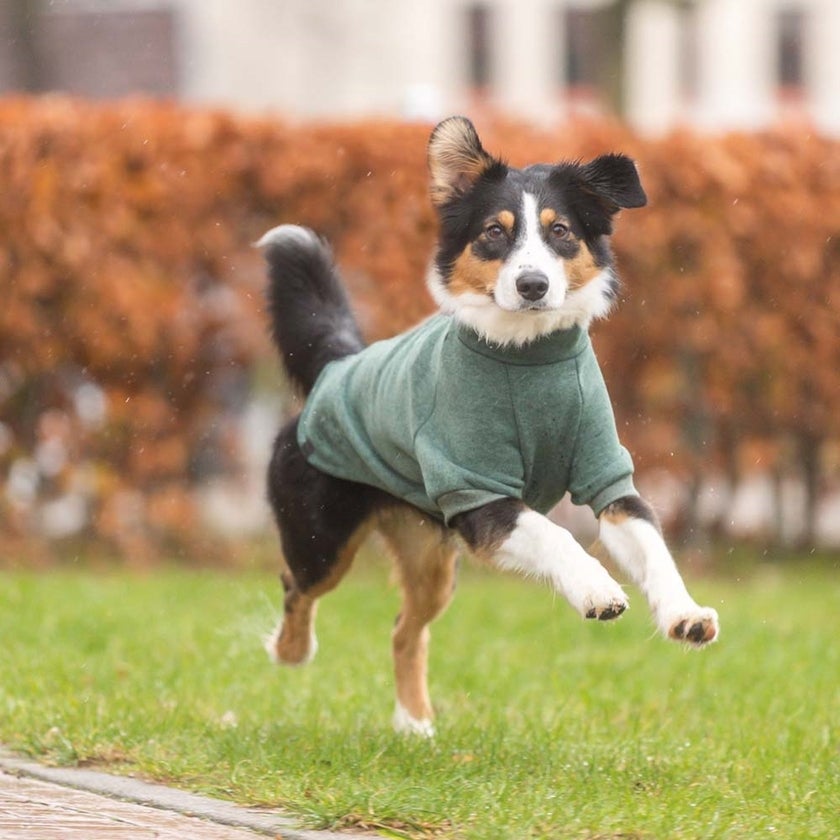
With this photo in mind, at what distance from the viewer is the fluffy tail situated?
6.13 m

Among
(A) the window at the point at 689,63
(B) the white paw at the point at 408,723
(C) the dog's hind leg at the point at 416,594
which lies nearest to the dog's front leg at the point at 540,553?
(C) the dog's hind leg at the point at 416,594

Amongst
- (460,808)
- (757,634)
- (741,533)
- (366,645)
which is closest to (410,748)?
(460,808)

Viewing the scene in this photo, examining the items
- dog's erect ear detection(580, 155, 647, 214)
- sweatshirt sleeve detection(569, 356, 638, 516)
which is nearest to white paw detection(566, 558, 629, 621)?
sweatshirt sleeve detection(569, 356, 638, 516)

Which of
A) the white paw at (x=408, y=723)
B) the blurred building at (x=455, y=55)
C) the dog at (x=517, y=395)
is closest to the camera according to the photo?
the dog at (x=517, y=395)

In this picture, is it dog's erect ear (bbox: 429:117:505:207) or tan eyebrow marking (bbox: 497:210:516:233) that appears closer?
tan eyebrow marking (bbox: 497:210:516:233)

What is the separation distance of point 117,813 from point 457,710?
2.07 metres

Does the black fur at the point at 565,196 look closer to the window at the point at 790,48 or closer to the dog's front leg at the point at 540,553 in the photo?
the dog's front leg at the point at 540,553

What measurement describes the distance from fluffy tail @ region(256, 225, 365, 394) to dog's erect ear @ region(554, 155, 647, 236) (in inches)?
50.7

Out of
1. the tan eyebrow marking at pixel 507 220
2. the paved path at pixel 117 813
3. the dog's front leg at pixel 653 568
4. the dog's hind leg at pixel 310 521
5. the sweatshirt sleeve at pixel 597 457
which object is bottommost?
the paved path at pixel 117 813

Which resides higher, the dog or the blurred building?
the dog

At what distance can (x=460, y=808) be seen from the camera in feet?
15.1

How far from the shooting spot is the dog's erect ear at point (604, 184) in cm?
512

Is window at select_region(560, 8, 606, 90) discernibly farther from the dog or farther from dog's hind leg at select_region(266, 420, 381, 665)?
the dog

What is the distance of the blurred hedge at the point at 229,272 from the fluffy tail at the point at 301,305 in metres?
4.32
